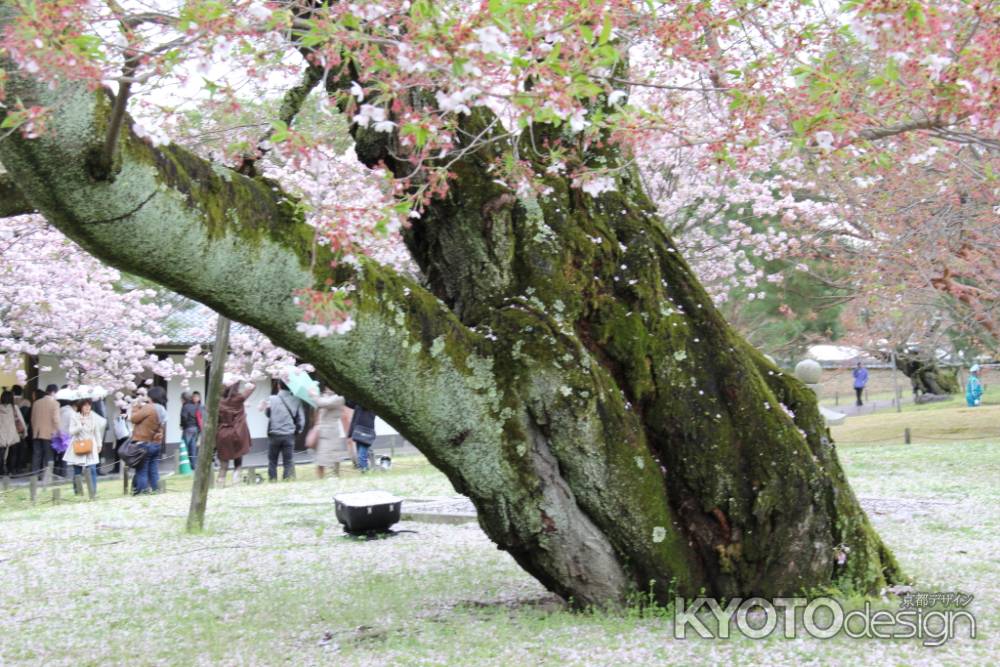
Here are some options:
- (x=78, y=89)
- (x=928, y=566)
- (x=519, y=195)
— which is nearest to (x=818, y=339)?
(x=928, y=566)

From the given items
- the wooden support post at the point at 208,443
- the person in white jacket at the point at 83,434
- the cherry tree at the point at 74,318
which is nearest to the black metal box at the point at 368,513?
the wooden support post at the point at 208,443

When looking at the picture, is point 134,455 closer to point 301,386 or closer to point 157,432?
point 157,432

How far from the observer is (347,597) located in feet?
19.4

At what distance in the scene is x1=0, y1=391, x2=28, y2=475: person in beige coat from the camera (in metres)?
16.3

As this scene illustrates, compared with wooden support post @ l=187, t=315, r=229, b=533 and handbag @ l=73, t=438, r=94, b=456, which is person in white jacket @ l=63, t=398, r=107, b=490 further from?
wooden support post @ l=187, t=315, r=229, b=533

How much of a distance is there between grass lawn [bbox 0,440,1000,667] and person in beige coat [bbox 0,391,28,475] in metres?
6.13

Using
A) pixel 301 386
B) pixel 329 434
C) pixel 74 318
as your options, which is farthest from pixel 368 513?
pixel 74 318

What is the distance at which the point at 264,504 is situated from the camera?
11523mm

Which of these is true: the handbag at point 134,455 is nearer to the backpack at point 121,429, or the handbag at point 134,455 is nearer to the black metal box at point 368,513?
the backpack at point 121,429

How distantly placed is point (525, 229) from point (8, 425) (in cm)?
1400

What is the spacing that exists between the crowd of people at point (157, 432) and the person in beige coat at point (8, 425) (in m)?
0.02

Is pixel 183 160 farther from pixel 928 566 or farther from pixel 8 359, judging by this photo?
pixel 8 359

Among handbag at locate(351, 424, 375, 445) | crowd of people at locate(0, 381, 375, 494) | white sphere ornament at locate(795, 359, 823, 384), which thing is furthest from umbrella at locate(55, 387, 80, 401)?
white sphere ornament at locate(795, 359, 823, 384)

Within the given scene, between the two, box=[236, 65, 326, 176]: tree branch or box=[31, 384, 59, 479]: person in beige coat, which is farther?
box=[31, 384, 59, 479]: person in beige coat
